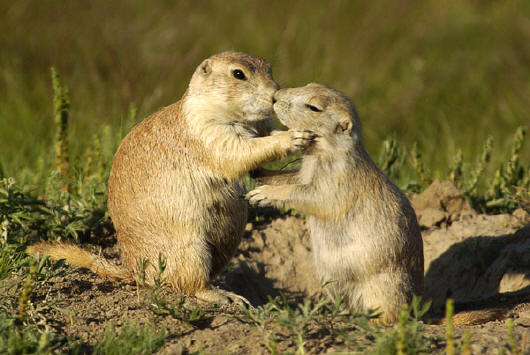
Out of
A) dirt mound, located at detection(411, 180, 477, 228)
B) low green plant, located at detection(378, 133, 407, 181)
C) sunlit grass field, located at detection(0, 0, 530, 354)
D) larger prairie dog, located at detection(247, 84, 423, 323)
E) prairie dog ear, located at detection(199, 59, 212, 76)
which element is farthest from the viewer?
low green plant, located at detection(378, 133, 407, 181)

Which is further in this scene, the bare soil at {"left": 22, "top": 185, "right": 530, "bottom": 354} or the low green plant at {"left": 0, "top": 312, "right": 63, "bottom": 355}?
the bare soil at {"left": 22, "top": 185, "right": 530, "bottom": 354}

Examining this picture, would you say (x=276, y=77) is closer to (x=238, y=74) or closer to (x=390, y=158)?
(x=390, y=158)

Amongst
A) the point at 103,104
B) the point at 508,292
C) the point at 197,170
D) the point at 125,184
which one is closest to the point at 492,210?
the point at 508,292

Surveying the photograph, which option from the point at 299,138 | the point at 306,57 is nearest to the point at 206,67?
the point at 299,138

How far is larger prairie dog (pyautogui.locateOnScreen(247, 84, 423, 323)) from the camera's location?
13.8 ft

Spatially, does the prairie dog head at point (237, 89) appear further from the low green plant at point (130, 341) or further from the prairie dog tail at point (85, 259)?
the low green plant at point (130, 341)

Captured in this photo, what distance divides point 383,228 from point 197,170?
122 centimetres

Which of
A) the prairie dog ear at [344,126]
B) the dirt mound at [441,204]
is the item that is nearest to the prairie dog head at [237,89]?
the prairie dog ear at [344,126]

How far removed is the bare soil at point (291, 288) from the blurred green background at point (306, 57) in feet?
6.44

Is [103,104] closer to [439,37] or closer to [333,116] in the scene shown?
[333,116]

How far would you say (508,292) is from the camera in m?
4.80

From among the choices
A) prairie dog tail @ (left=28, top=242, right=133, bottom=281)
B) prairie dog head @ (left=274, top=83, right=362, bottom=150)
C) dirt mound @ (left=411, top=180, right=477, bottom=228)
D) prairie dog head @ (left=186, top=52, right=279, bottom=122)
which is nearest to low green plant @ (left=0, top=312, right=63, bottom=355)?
prairie dog tail @ (left=28, top=242, right=133, bottom=281)

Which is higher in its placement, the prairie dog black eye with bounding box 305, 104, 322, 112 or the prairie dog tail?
the prairie dog black eye with bounding box 305, 104, 322, 112

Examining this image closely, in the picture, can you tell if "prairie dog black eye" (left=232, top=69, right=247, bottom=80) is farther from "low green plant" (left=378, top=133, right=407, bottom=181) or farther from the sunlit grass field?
"low green plant" (left=378, top=133, right=407, bottom=181)
